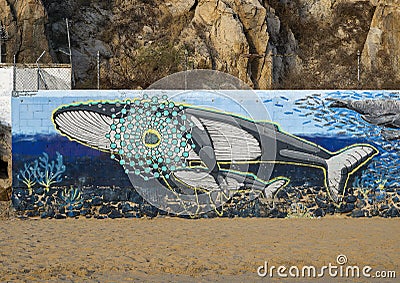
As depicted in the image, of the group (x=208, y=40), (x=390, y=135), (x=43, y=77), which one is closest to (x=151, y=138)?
(x=390, y=135)

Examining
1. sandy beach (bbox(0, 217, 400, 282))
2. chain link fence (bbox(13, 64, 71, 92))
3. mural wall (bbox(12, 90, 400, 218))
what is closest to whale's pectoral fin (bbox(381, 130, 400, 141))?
mural wall (bbox(12, 90, 400, 218))

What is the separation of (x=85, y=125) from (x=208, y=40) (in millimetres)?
16769

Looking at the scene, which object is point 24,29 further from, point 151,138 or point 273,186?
point 273,186

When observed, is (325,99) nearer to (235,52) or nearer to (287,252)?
(287,252)

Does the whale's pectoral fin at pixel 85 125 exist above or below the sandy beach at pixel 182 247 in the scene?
above

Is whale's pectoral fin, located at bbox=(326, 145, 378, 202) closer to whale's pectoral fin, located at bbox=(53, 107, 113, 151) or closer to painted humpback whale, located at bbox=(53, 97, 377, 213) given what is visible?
painted humpback whale, located at bbox=(53, 97, 377, 213)

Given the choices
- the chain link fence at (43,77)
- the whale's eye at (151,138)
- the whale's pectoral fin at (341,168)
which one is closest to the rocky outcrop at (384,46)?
the chain link fence at (43,77)

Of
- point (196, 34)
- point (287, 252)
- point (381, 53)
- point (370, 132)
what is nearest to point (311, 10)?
A: point (381, 53)

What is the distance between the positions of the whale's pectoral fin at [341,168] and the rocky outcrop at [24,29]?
15.3 metres

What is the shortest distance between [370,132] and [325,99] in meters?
1.15

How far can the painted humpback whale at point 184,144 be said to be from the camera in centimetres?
1291

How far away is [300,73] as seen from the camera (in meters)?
31.9

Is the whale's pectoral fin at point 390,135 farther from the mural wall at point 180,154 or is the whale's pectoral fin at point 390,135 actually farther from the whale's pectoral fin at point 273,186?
the whale's pectoral fin at point 273,186

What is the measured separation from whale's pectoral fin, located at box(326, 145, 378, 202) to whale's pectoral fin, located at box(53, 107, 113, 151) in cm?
451
